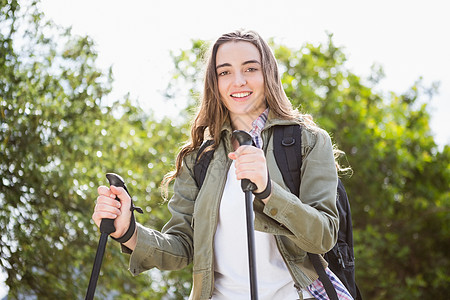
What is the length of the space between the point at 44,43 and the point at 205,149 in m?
2.92

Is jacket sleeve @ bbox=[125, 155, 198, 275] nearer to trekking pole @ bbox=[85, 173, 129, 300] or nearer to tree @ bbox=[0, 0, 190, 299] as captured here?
trekking pole @ bbox=[85, 173, 129, 300]

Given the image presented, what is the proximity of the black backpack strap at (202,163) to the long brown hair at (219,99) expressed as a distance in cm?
4

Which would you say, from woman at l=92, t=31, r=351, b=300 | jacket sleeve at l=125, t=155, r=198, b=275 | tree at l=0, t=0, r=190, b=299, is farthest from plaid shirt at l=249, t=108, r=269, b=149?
tree at l=0, t=0, r=190, b=299

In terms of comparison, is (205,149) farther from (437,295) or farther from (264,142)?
(437,295)

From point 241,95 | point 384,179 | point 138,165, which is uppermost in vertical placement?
point 384,179

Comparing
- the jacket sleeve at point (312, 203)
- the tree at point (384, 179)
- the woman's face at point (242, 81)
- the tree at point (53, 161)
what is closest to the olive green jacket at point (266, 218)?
the jacket sleeve at point (312, 203)

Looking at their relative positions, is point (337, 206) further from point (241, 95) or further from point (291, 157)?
point (241, 95)

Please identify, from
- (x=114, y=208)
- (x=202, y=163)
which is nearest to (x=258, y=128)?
(x=202, y=163)

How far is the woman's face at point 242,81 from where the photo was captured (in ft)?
8.18

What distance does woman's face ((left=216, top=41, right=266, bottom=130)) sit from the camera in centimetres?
249

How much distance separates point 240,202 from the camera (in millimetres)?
2303

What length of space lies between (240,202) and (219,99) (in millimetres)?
524

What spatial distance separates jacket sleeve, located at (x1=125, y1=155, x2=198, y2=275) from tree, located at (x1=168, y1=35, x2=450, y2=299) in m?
5.23

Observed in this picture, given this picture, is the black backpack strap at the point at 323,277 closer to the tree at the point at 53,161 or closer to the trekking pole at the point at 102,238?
the trekking pole at the point at 102,238
